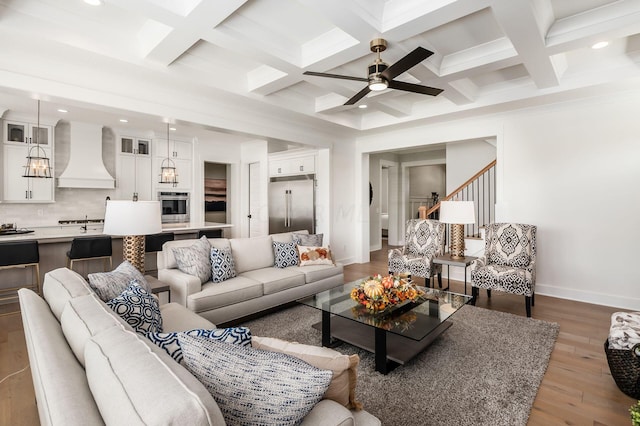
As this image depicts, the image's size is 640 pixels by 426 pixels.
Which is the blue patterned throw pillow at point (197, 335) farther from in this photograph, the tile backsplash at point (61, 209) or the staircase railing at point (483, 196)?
the tile backsplash at point (61, 209)

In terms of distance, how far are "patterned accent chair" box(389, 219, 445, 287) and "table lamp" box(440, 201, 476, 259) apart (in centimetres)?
29

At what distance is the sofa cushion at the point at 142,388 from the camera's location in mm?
702

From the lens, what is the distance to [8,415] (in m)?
1.93

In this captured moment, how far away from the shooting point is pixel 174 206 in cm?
685

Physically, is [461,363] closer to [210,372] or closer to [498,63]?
[210,372]

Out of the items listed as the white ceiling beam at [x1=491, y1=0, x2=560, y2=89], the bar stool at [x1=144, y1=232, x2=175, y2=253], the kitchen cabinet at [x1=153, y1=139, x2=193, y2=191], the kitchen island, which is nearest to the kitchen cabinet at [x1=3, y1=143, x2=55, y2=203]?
the kitchen island

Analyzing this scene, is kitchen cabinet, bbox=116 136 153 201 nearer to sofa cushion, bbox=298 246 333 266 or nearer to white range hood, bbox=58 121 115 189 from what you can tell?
white range hood, bbox=58 121 115 189

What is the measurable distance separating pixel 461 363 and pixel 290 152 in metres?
5.16

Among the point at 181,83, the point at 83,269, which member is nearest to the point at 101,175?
the point at 83,269

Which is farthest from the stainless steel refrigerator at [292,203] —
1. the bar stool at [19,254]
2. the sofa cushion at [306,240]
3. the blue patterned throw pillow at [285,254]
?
the bar stool at [19,254]

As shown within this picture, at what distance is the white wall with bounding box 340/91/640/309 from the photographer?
12.9 feet

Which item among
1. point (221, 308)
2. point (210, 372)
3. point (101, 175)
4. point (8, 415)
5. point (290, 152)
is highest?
point (290, 152)

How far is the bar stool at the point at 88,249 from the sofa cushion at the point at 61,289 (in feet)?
7.79

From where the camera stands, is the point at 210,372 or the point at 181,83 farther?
the point at 181,83
